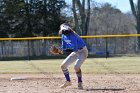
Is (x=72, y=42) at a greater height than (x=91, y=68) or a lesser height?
greater

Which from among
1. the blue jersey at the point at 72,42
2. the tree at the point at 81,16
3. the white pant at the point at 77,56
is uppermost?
the blue jersey at the point at 72,42

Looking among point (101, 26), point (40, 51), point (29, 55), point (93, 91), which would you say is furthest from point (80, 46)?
point (101, 26)

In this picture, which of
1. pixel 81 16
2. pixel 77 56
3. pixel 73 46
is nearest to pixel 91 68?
pixel 77 56

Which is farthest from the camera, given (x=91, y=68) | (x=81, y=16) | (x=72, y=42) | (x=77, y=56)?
(x=81, y=16)

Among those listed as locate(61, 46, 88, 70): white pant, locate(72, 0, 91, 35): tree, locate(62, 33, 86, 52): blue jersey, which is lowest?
locate(72, 0, 91, 35): tree

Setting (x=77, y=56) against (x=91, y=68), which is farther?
(x=91, y=68)

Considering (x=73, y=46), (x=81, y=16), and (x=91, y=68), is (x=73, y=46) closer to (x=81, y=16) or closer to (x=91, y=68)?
(x=91, y=68)

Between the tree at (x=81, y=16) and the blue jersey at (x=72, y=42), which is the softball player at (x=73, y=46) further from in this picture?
the tree at (x=81, y=16)

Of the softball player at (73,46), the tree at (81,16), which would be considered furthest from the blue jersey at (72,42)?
the tree at (81,16)

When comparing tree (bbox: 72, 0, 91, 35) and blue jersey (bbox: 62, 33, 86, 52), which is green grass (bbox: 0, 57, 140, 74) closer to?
blue jersey (bbox: 62, 33, 86, 52)

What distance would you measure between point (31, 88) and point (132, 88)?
2976 mm

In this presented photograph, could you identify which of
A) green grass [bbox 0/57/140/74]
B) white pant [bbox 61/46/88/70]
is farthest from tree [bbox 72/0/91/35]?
white pant [bbox 61/46/88/70]

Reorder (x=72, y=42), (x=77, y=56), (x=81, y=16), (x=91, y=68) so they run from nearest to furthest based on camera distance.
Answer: (x=72, y=42) → (x=77, y=56) → (x=91, y=68) → (x=81, y=16)

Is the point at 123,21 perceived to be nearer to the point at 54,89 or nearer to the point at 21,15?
the point at 21,15
